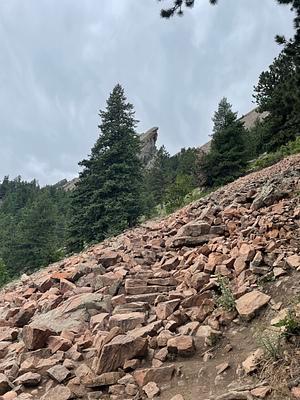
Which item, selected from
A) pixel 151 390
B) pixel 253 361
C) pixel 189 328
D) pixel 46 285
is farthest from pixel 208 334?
pixel 46 285

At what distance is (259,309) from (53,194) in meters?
81.7

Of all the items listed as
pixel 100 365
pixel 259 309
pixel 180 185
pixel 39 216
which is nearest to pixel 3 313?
pixel 100 365

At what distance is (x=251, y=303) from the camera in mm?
5566

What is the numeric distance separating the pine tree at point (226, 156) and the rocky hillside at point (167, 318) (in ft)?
51.0

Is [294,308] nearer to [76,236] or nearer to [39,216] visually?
[76,236]

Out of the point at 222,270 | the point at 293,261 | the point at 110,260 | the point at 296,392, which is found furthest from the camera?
the point at 110,260

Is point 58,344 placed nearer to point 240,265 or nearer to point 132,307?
point 132,307

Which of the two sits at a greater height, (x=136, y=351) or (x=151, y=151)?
(x=151, y=151)

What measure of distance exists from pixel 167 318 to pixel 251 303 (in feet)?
4.13

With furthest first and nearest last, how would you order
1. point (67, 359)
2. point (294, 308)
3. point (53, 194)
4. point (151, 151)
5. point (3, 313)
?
point (151, 151)
point (53, 194)
point (3, 313)
point (67, 359)
point (294, 308)

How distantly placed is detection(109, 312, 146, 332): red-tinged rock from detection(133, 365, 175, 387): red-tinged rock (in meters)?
1.12

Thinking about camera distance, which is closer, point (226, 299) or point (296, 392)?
point (296, 392)

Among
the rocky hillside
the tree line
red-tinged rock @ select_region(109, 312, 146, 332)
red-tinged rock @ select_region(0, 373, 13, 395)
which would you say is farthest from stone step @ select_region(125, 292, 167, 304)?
the tree line

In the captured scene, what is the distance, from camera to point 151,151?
294 feet
